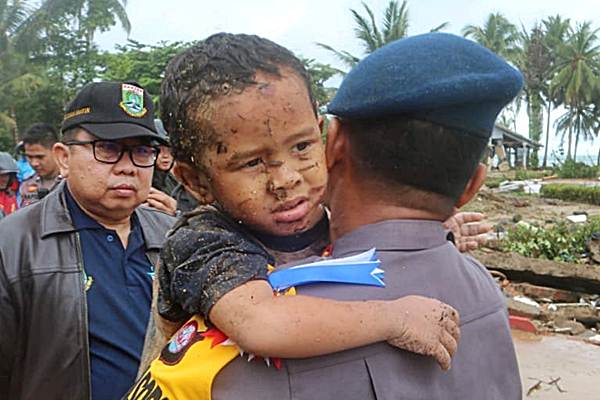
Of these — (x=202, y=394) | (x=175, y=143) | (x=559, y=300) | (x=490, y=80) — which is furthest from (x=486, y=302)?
(x=559, y=300)

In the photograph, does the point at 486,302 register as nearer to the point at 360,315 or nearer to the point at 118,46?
the point at 360,315

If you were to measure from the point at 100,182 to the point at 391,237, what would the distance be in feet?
5.94

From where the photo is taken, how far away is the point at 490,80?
1.32m

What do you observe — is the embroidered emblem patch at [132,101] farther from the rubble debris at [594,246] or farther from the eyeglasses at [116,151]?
the rubble debris at [594,246]

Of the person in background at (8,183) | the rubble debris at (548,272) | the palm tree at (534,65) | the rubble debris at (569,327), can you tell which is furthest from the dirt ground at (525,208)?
the palm tree at (534,65)

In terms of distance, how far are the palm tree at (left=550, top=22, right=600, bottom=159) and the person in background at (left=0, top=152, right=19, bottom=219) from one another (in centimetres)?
4837

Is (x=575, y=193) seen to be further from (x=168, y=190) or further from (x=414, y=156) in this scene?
(x=414, y=156)

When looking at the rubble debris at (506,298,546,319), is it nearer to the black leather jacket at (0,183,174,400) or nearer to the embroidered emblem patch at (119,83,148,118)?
the embroidered emblem patch at (119,83,148,118)

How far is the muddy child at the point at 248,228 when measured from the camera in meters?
1.20

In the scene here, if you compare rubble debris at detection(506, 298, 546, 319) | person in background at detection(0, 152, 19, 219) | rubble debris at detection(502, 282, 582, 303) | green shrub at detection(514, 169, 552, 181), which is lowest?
green shrub at detection(514, 169, 552, 181)

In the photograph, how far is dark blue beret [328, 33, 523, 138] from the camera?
1270mm

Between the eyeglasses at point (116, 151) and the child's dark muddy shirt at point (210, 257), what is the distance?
60.0 inches

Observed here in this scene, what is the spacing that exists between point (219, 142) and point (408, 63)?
39 cm

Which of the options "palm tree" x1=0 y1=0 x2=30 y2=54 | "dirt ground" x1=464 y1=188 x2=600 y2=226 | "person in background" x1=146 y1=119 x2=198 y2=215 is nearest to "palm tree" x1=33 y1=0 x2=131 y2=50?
"palm tree" x1=0 y1=0 x2=30 y2=54
